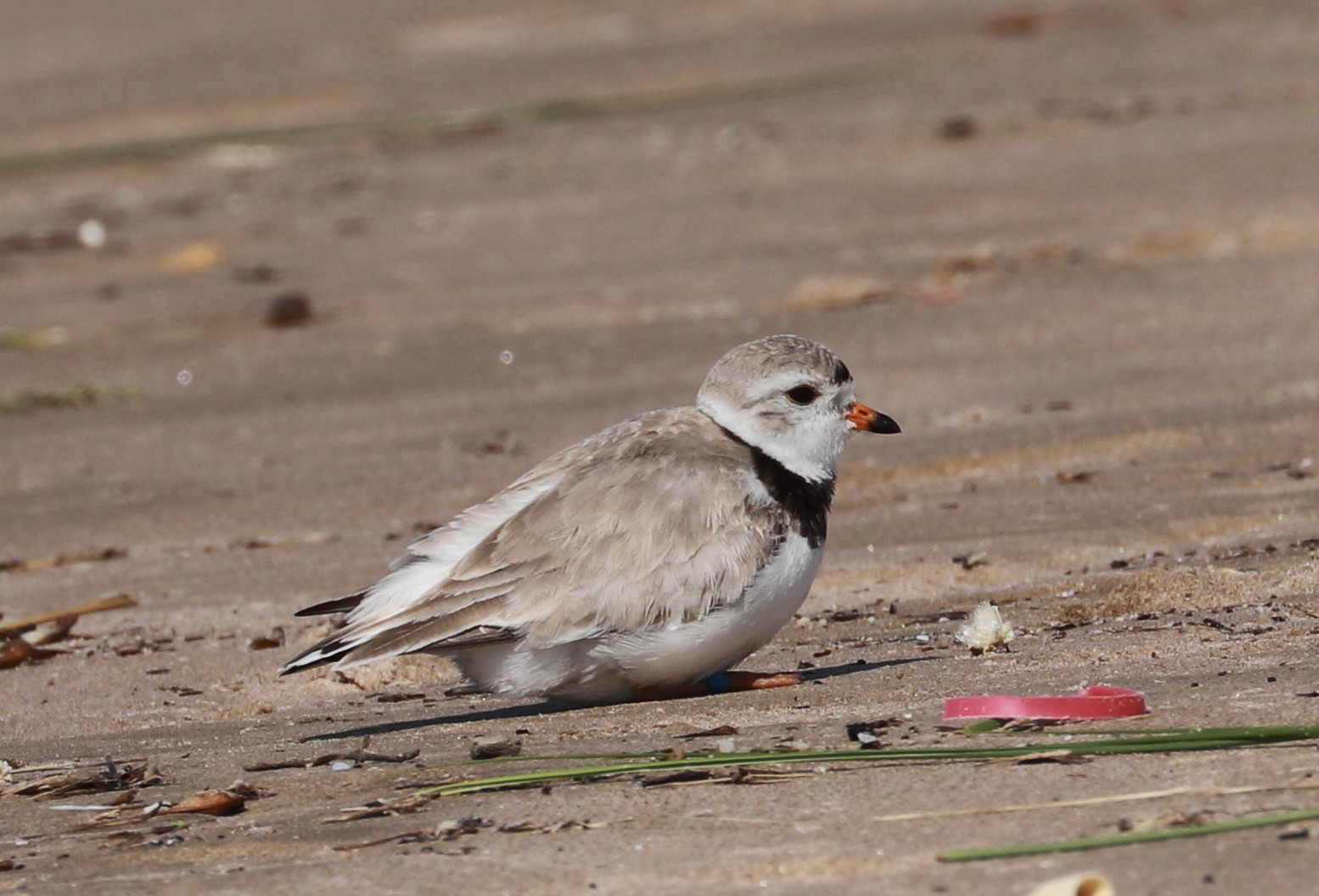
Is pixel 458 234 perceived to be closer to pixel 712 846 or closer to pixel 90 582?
pixel 90 582

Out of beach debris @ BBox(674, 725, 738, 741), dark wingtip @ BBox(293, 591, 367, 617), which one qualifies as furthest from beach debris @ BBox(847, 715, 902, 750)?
dark wingtip @ BBox(293, 591, 367, 617)

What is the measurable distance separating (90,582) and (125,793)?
2.48 meters

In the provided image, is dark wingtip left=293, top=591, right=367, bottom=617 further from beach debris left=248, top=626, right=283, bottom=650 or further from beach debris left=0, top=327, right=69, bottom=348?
beach debris left=0, top=327, right=69, bottom=348

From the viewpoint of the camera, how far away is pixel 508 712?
5043 millimetres

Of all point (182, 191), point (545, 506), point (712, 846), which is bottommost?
point (712, 846)

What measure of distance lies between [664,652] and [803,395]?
0.79 meters

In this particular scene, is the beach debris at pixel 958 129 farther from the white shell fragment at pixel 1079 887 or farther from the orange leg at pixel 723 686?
the white shell fragment at pixel 1079 887

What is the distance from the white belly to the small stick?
1776mm

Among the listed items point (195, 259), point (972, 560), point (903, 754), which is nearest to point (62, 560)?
point (972, 560)

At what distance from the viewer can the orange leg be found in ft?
15.9

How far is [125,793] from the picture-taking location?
4.27 m

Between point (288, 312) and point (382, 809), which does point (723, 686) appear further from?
point (288, 312)

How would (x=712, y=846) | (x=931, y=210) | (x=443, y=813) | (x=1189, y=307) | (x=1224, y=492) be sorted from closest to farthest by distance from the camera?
(x=712, y=846) → (x=443, y=813) → (x=1224, y=492) → (x=1189, y=307) → (x=931, y=210)

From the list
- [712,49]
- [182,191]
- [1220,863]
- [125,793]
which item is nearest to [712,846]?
[1220,863]
